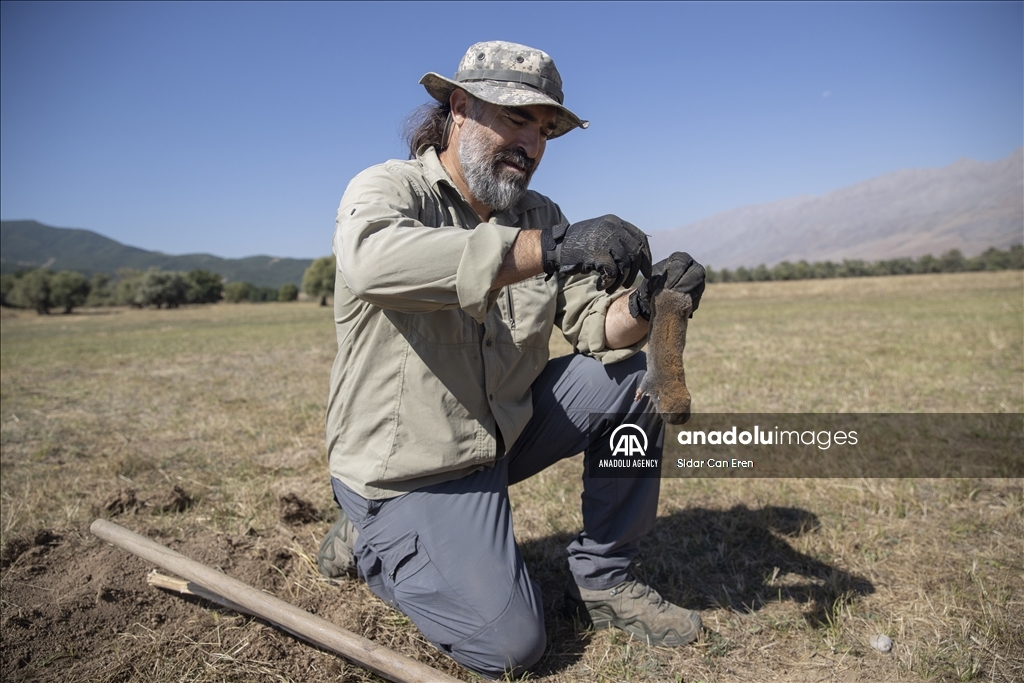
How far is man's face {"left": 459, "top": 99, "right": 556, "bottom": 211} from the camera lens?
2.62 metres

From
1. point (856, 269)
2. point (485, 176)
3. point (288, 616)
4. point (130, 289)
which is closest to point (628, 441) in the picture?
point (485, 176)

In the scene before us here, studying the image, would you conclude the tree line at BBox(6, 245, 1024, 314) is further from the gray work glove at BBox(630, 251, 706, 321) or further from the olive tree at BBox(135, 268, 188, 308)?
the gray work glove at BBox(630, 251, 706, 321)

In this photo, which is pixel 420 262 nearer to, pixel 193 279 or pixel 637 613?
pixel 637 613

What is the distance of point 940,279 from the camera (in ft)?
100

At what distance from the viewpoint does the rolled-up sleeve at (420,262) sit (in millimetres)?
2010

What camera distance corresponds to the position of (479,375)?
2.59m

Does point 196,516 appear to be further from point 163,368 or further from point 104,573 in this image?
point 163,368

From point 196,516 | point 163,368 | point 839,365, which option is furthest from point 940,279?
point 196,516

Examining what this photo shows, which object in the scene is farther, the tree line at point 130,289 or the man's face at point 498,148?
the tree line at point 130,289

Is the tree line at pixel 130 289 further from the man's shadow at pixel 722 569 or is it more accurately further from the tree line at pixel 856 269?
the man's shadow at pixel 722 569

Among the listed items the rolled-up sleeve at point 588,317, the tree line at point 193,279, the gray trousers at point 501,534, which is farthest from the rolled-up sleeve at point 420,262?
the tree line at point 193,279

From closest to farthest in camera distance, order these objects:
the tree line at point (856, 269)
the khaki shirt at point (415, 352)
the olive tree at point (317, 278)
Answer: the khaki shirt at point (415, 352), the tree line at point (856, 269), the olive tree at point (317, 278)

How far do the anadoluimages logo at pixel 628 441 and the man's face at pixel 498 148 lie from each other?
112cm

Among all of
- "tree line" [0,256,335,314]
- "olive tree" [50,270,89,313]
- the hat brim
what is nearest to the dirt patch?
the hat brim
